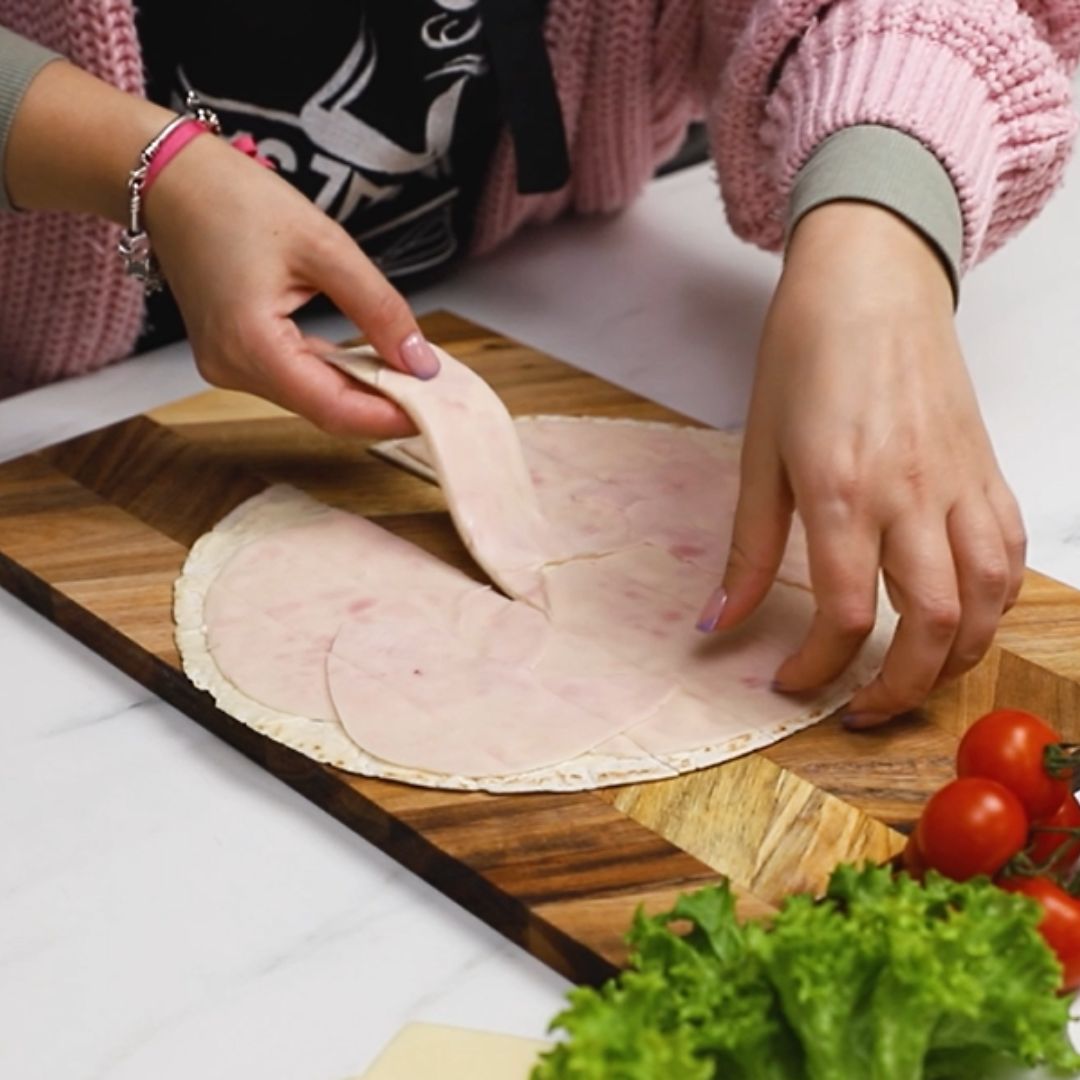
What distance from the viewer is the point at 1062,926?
89cm

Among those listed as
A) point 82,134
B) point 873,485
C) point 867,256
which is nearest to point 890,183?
point 867,256

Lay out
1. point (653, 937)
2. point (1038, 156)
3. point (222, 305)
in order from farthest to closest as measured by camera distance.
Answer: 1. point (1038, 156)
2. point (222, 305)
3. point (653, 937)

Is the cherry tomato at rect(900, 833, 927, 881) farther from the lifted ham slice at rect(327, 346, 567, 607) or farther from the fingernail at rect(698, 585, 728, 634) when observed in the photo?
the lifted ham slice at rect(327, 346, 567, 607)

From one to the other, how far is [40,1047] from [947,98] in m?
0.96

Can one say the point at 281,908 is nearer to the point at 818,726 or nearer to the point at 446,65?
the point at 818,726

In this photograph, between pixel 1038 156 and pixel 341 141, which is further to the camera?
pixel 341 141

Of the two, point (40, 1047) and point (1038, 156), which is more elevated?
point (1038, 156)

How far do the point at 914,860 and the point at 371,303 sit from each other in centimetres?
61

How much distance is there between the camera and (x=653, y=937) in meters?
0.81

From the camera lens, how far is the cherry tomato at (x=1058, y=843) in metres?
0.95

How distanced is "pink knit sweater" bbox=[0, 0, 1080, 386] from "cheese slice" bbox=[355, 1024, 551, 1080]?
75 centimetres

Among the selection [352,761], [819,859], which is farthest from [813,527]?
[352,761]

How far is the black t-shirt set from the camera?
1.47m

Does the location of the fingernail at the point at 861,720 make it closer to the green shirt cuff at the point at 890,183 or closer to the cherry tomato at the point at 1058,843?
the cherry tomato at the point at 1058,843
